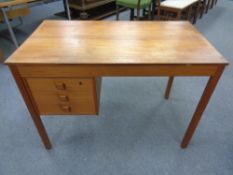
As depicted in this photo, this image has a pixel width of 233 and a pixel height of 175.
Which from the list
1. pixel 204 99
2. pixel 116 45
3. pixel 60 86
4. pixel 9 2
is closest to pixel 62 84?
pixel 60 86

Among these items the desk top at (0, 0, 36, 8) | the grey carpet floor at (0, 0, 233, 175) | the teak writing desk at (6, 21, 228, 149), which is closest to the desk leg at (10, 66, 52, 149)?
the teak writing desk at (6, 21, 228, 149)

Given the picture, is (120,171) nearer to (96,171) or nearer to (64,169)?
(96,171)

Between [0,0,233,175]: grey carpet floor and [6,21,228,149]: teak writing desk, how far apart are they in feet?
0.65

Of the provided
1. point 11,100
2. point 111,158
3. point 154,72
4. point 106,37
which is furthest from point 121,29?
point 11,100

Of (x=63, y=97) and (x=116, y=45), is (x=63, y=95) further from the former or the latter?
(x=116, y=45)

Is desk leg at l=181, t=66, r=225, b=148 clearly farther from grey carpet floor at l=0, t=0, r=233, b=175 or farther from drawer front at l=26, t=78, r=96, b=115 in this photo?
drawer front at l=26, t=78, r=96, b=115

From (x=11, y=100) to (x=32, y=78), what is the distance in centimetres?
98

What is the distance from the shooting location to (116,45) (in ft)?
3.19

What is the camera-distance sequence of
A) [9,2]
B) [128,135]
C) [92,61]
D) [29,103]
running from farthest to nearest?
[9,2]
[128,135]
[29,103]
[92,61]

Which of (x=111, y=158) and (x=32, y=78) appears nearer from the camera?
(x=32, y=78)

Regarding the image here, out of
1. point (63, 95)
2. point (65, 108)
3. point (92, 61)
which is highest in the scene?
point (92, 61)

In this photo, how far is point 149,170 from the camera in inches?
44.4

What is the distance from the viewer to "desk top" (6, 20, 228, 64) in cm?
84

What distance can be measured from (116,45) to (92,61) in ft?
0.72
